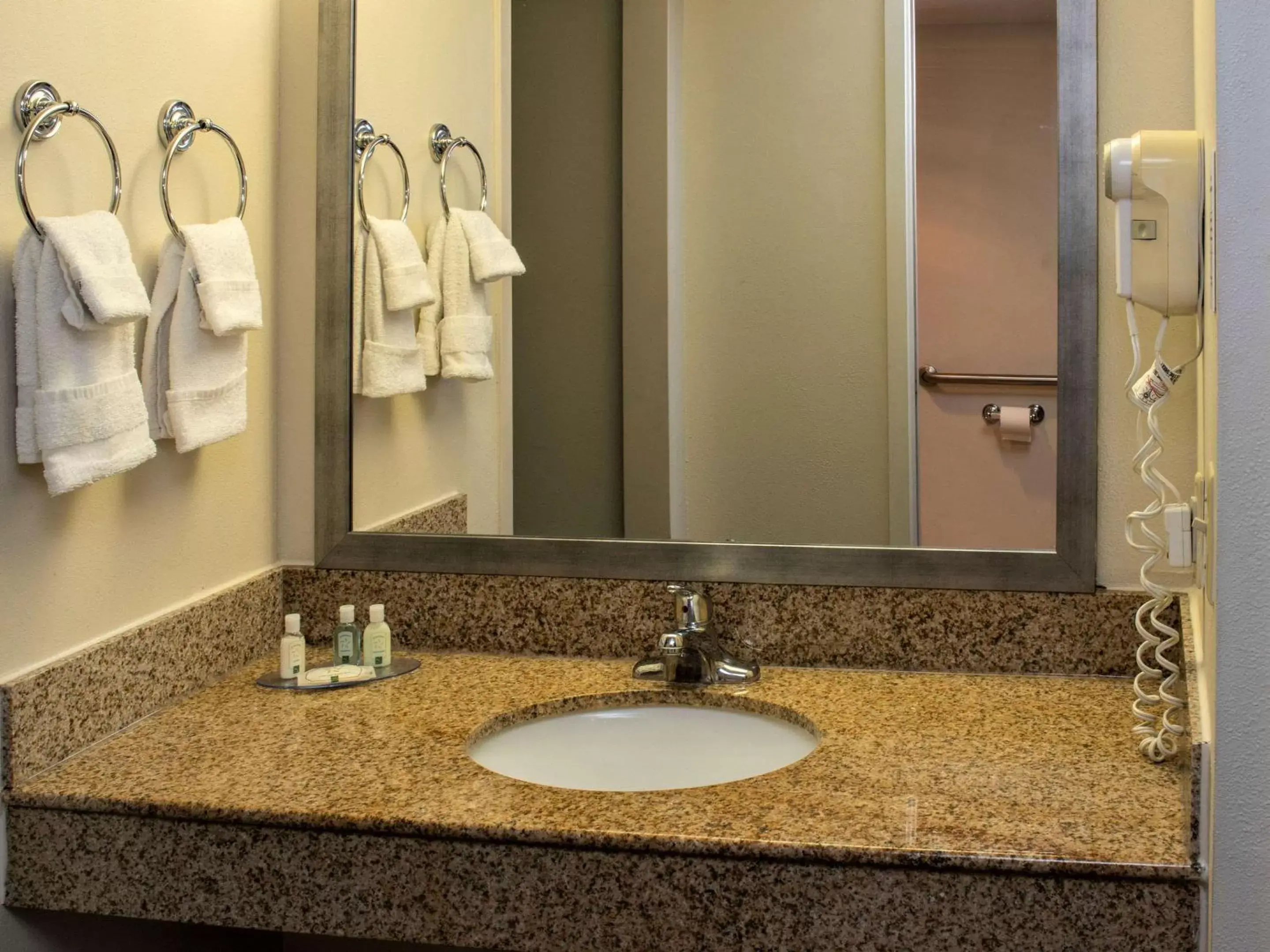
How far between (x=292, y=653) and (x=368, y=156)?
67cm

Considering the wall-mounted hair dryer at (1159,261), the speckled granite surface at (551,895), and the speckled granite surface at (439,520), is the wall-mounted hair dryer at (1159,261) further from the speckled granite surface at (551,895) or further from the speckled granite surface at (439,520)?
the speckled granite surface at (439,520)

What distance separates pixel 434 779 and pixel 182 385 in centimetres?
53

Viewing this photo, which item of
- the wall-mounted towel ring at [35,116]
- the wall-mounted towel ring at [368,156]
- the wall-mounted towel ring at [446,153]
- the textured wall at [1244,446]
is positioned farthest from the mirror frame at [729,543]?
the textured wall at [1244,446]

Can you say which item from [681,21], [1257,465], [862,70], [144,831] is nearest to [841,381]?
[862,70]

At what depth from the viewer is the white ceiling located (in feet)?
4.84

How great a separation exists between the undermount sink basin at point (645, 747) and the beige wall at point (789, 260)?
0.26 m

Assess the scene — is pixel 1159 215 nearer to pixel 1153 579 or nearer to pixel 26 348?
pixel 1153 579

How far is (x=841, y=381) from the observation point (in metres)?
1.56

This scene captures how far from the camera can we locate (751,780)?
119 centimetres

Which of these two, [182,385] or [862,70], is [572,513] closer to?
[182,385]

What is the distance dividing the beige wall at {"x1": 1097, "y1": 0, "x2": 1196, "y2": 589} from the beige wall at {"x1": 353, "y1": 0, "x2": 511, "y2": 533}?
2.47 ft

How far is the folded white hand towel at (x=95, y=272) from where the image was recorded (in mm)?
1146

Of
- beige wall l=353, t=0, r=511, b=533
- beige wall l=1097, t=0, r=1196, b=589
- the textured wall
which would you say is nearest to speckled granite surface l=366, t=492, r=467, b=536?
beige wall l=353, t=0, r=511, b=533

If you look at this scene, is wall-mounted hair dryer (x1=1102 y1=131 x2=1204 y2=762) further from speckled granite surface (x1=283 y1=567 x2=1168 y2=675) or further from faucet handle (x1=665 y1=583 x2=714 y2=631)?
faucet handle (x1=665 y1=583 x2=714 y2=631)
